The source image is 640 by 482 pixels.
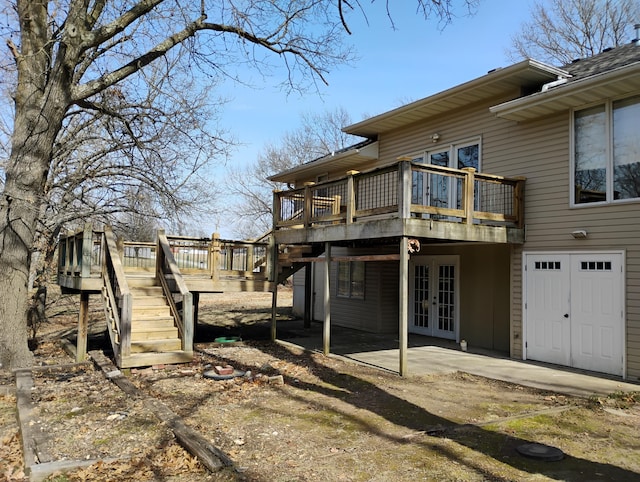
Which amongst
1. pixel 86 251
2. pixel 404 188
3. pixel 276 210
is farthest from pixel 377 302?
pixel 86 251

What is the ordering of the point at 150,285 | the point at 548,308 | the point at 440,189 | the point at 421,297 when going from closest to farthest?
the point at 548,308, the point at 150,285, the point at 440,189, the point at 421,297

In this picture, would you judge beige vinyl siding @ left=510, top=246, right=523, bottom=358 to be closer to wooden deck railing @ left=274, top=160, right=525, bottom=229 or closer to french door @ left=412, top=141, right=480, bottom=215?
wooden deck railing @ left=274, top=160, right=525, bottom=229

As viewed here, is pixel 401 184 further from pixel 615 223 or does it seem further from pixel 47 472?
pixel 47 472

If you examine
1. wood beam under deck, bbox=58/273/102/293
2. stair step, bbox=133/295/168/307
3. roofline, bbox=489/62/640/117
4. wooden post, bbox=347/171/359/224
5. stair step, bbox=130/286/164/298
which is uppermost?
roofline, bbox=489/62/640/117

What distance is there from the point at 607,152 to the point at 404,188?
149 inches

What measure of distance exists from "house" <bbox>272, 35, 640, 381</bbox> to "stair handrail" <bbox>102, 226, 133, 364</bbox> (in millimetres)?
4016

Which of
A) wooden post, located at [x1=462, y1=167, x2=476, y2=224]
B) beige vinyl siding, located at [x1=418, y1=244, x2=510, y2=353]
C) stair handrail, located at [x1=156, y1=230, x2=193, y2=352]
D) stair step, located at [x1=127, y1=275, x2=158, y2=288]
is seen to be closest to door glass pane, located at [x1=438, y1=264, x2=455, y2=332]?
beige vinyl siding, located at [x1=418, y1=244, x2=510, y2=353]

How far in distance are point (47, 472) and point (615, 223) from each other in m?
8.93

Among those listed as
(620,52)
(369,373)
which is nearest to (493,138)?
(620,52)

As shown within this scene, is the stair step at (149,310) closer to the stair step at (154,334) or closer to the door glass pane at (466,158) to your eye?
the stair step at (154,334)

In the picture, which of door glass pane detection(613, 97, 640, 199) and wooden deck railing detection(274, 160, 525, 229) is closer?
door glass pane detection(613, 97, 640, 199)

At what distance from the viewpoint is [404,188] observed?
26.7ft

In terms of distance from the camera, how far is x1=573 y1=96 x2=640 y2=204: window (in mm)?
8250

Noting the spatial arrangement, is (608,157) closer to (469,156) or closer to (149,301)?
(469,156)
